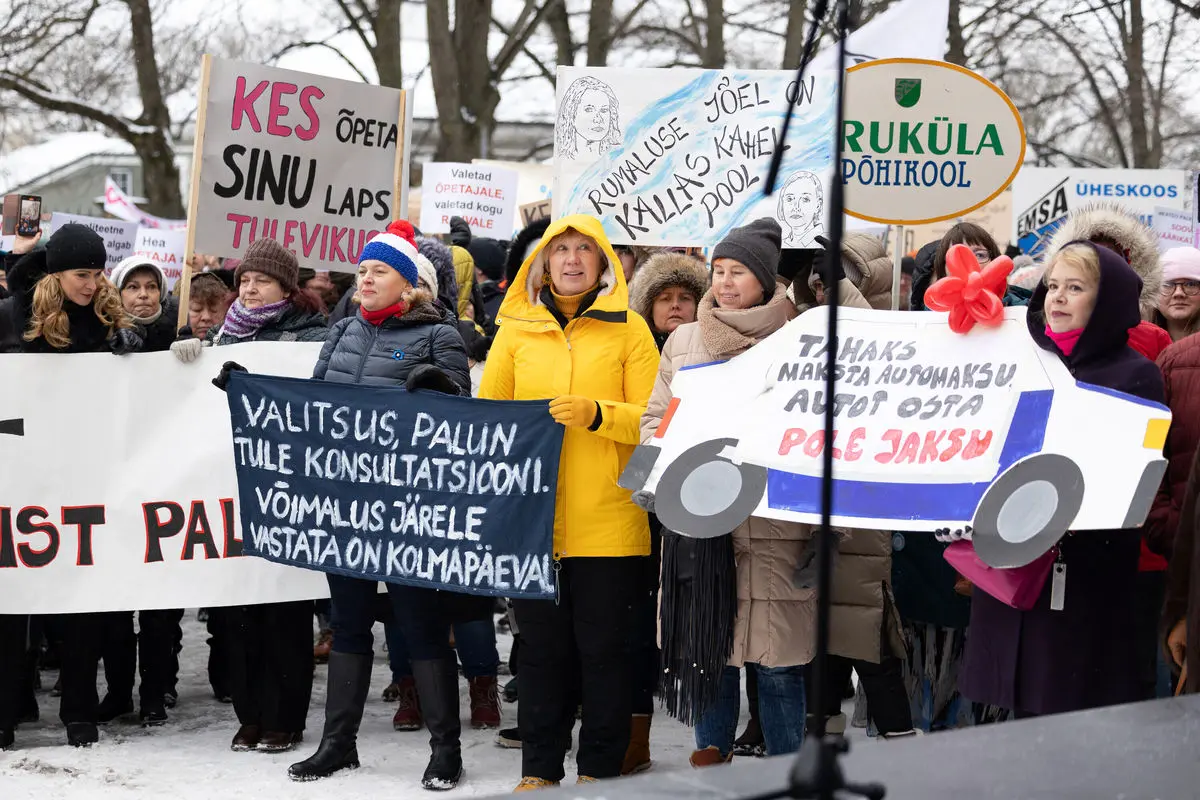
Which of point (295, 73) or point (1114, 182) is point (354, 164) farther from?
point (1114, 182)

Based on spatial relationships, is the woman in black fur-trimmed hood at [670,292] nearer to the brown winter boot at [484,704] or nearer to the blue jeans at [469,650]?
the blue jeans at [469,650]

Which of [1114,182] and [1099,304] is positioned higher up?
[1114,182]

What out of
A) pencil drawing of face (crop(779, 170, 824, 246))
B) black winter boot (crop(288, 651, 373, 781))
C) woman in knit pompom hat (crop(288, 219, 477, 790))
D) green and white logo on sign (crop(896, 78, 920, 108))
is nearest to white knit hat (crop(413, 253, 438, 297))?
woman in knit pompom hat (crop(288, 219, 477, 790))

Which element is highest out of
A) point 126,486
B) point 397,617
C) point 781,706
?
point 126,486

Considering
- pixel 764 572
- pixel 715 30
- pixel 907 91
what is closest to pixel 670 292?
pixel 907 91

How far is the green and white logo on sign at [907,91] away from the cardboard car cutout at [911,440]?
1.52 meters

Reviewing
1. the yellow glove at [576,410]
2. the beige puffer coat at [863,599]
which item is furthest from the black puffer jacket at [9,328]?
the beige puffer coat at [863,599]

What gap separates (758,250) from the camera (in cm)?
468

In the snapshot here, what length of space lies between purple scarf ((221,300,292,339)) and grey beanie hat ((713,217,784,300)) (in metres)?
1.94

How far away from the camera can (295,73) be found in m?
6.86

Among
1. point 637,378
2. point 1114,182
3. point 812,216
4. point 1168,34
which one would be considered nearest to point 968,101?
point 812,216

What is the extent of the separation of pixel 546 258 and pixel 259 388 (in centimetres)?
116

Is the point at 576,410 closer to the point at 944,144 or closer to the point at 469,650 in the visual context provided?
the point at 469,650

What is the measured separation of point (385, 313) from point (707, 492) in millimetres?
1492
